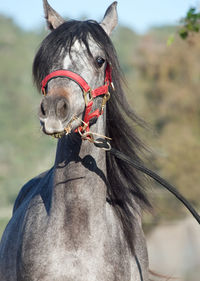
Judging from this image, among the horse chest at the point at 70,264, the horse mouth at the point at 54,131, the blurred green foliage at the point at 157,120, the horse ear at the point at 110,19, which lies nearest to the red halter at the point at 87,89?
the horse mouth at the point at 54,131

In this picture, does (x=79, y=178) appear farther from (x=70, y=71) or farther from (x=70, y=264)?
(x=70, y=71)

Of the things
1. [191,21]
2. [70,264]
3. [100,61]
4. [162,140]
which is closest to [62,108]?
[100,61]

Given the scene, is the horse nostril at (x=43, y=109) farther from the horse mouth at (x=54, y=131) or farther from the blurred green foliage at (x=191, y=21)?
the blurred green foliage at (x=191, y=21)

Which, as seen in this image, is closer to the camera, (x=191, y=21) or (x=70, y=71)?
(x=70, y=71)

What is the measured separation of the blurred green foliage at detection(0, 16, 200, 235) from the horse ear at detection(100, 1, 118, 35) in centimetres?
736

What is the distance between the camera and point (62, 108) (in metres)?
4.37

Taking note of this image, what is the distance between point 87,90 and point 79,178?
0.69m

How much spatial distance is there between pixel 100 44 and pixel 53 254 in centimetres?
162

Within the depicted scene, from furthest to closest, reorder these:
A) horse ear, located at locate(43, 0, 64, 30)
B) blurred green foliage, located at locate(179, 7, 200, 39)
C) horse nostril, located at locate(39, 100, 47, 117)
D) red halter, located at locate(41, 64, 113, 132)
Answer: blurred green foliage, located at locate(179, 7, 200, 39) < horse ear, located at locate(43, 0, 64, 30) < red halter, located at locate(41, 64, 113, 132) < horse nostril, located at locate(39, 100, 47, 117)

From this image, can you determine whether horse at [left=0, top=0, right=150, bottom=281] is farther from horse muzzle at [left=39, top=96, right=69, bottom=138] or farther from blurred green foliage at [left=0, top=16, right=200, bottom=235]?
blurred green foliage at [left=0, top=16, right=200, bottom=235]

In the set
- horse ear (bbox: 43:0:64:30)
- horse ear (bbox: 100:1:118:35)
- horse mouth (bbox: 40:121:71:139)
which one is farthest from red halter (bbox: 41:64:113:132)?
horse ear (bbox: 43:0:64:30)

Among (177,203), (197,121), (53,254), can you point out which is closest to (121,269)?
(53,254)

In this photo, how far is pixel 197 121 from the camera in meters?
36.1

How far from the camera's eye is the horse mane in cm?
477
